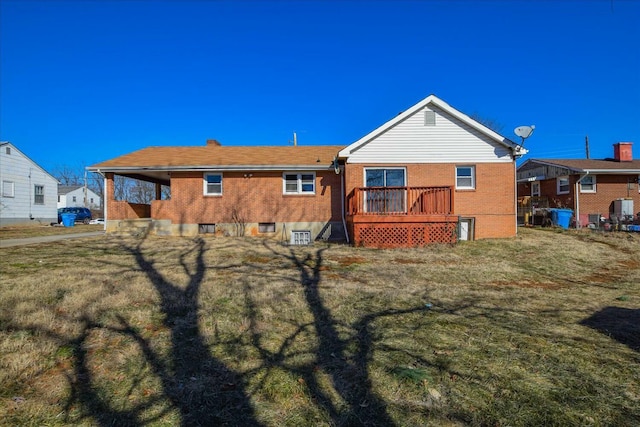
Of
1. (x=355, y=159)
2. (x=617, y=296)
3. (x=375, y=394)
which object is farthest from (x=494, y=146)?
(x=375, y=394)

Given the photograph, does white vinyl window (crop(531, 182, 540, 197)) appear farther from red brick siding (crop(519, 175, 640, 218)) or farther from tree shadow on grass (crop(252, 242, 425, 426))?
tree shadow on grass (crop(252, 242, 425, 426))

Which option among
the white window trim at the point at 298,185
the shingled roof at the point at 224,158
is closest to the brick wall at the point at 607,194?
the shingled roof at the point at 224,158

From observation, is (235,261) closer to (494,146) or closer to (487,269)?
(487,269)

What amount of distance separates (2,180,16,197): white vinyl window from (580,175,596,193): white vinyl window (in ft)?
120

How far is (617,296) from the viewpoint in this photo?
7.01 metres

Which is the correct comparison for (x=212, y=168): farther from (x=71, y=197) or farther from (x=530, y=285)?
(x=71, y=197)

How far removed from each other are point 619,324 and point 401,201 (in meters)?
8.93

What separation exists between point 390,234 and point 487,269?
3.90 meters

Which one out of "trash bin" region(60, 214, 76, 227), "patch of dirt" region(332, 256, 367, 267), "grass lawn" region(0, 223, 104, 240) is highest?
"trash bin" region(60, 214, 76, 227)

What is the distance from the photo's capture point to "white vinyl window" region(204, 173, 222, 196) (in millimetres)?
16281

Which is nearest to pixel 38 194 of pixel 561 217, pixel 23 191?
pixel 23 191

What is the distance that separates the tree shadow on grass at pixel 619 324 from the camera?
15.3ft

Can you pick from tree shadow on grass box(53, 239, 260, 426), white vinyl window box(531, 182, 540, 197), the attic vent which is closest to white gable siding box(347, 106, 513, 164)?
the attic vent

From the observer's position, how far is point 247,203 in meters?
16.2
